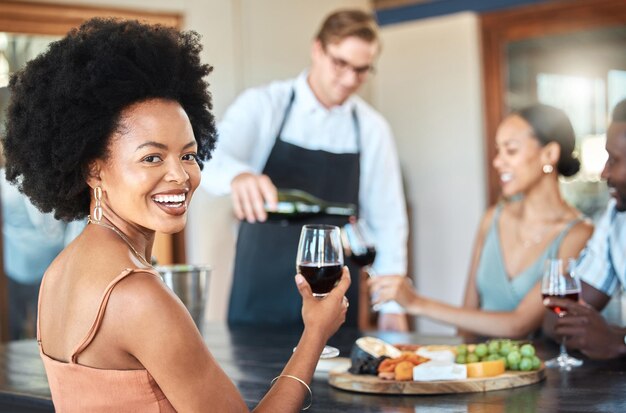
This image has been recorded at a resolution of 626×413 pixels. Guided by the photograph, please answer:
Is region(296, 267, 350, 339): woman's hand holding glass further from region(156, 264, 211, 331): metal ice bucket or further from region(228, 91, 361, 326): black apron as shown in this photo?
region(228, 91, 361, 326): black apron

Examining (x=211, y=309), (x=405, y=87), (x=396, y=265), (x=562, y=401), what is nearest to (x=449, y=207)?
(x=405, y=87)

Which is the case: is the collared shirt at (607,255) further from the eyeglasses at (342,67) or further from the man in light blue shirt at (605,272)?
the eyeglasses at (342,67)

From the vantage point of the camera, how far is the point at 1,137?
1854 mm

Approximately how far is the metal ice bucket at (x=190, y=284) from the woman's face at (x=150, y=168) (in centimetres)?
116

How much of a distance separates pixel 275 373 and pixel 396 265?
5.21 feet

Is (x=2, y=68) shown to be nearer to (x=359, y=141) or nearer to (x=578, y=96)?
(x=359, y=141)

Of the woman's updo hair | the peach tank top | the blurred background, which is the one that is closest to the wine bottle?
the woman's updo hair

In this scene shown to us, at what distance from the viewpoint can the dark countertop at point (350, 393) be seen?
6.31 ft

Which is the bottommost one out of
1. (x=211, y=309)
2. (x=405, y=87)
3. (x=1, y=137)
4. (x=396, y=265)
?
(x=211, y=309)

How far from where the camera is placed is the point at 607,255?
2951mm

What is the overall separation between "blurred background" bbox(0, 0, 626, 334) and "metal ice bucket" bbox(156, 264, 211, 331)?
99.7 inches

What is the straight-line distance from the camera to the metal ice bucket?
2.88 meters

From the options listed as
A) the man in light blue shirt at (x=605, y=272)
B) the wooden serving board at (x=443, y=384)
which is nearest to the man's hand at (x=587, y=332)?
the man in light blue shirt at (x=605, y=272)

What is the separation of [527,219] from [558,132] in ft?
1.16
